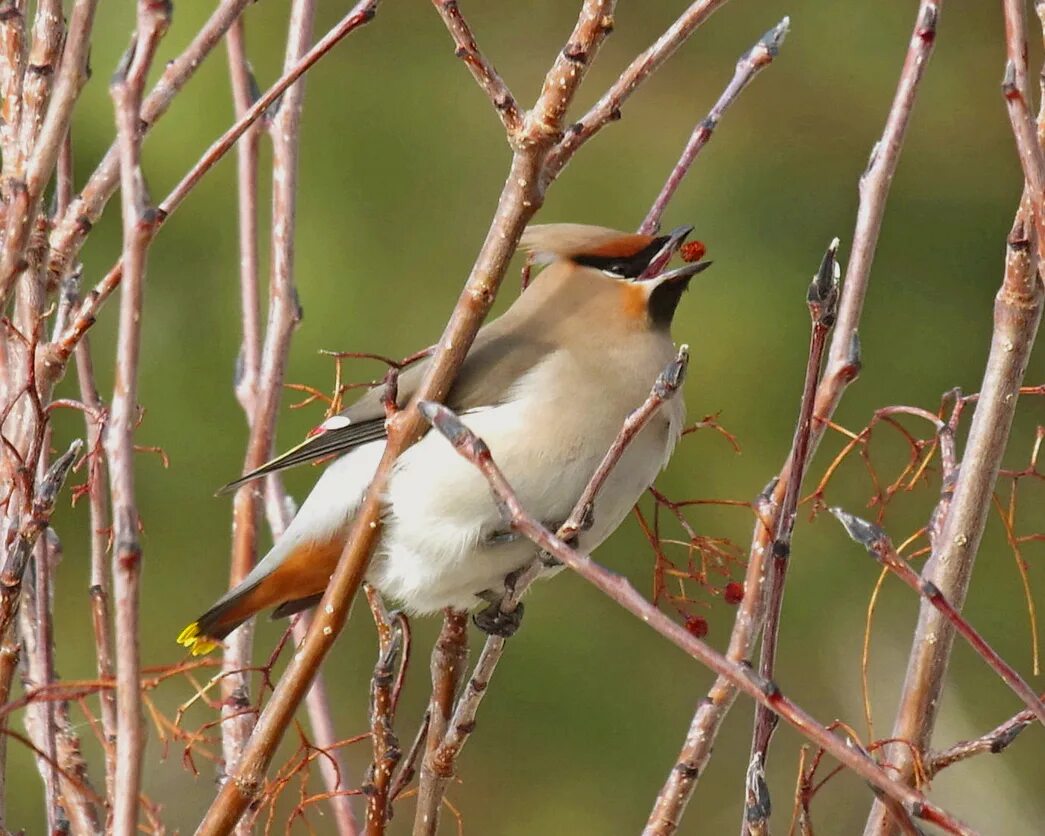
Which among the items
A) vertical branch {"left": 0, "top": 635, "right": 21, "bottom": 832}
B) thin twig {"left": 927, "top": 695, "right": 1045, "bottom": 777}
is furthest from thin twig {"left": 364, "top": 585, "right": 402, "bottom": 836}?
thin twig {"left": 927, "top": 695, "right": 1045, "bottom": 777}

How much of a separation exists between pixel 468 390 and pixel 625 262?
0.35 m

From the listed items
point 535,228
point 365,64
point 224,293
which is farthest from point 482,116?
point 535,228

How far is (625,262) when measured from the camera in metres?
2.90

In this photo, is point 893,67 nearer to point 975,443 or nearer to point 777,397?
point 777,397

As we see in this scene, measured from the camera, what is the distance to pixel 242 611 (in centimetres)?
269

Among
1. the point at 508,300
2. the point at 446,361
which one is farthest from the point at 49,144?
the point at 508,300

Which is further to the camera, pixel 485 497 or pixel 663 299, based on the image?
pixel 663 299

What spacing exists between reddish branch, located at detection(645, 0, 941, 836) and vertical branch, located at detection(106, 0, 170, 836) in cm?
69

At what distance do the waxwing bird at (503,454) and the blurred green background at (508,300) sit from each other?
2.45m

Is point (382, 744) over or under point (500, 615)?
under

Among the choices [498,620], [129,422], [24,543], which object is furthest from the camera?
[498,620]

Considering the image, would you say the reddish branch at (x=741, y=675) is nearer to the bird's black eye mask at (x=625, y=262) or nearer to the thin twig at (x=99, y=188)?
the thin twig at (x=99, y=188)

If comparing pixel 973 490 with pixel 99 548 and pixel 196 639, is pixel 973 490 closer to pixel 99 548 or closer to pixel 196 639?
pixel 99 548

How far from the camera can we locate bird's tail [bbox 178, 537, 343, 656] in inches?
104
